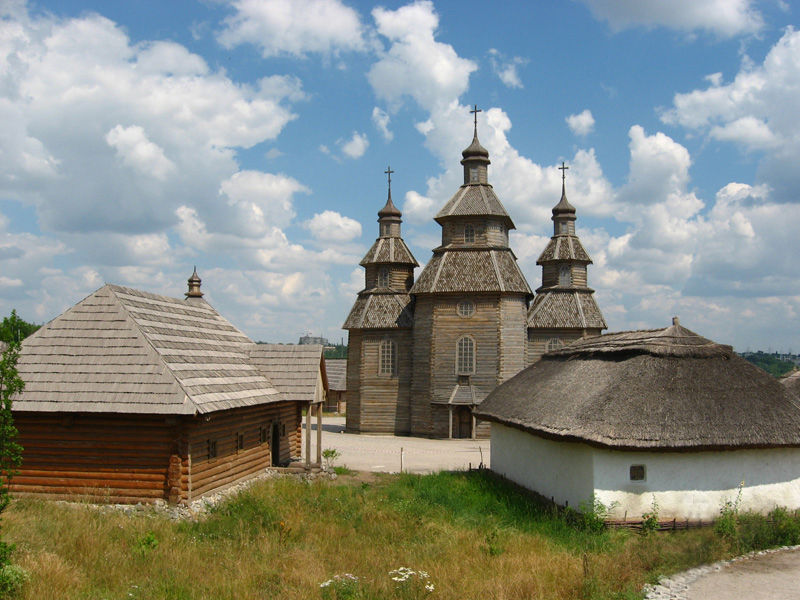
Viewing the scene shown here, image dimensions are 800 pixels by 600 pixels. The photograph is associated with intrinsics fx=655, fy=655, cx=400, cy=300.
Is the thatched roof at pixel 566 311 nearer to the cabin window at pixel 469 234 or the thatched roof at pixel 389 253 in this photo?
the cabin window at pixel 469 234

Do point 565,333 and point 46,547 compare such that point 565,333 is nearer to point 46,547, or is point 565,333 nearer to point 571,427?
point 571,427

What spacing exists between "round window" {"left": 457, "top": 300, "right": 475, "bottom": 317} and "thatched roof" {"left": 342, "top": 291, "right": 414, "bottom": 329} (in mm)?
3373

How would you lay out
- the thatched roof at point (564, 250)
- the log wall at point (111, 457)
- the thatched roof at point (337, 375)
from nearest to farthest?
the log wall at point (111, 457), the thatched roof at point (564, 250), the thatched roof at point (337, 375)

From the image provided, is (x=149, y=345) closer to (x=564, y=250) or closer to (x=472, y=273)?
(x=472, y=273)

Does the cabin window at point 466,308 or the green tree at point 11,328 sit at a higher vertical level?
the cabin window at point 466,308

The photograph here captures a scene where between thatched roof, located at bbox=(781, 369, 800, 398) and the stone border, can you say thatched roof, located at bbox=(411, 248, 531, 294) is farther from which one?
the stone border

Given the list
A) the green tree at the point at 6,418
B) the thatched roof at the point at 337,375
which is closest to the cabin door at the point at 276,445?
the green tree at the point at 6,418

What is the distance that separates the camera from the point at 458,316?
32562 mm

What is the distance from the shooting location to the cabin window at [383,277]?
36.7m

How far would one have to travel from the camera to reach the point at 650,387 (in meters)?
14.1

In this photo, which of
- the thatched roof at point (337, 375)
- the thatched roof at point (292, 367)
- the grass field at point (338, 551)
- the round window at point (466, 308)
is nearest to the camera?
the grass field at point (338, 551)

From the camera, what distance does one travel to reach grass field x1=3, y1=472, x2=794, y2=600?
940 cm

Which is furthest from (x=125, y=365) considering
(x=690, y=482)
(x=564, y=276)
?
(x=564, y=276)

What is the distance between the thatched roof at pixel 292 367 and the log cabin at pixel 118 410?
2.76 meters
